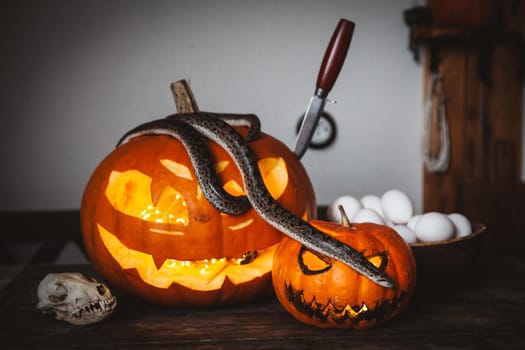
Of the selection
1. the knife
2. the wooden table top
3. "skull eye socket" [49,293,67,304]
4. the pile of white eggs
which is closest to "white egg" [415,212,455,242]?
the pile of white eggs

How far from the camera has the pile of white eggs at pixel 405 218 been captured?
112 cm

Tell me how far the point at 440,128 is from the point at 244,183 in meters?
2.74

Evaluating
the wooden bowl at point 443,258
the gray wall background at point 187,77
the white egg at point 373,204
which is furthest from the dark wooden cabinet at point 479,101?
the wooden bowl at point 443,258

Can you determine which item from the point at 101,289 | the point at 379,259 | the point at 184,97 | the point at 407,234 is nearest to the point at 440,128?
the point at 407,234

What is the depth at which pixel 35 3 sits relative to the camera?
312cm

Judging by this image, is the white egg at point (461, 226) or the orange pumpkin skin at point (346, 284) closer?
the orange pumpkin skin at point (346, 284)

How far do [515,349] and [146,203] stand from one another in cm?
70

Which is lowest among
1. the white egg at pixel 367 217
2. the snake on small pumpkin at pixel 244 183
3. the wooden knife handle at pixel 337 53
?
the white egg at pixel 367 217

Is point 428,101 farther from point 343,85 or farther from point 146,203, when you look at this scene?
point 146,203

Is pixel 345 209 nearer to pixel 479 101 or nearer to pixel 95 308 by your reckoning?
pixel 95 308

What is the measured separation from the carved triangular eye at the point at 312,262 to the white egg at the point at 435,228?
0.33 metres

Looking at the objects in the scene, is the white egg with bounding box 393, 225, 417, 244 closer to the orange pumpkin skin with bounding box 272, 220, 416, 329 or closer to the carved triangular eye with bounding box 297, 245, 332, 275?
the orange pumpkin skin with bounding box 272, 220, 416, 329

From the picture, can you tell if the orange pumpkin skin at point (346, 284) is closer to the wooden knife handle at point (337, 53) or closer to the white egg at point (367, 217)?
the white egg at point (367, 217)

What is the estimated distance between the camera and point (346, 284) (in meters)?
0.87
